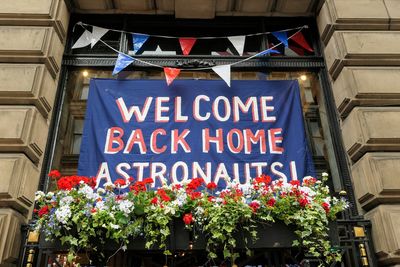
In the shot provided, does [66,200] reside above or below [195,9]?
below

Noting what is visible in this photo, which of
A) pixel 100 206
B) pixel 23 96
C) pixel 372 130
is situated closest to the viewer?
pixel 100 206

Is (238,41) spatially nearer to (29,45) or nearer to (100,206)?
(29,45)

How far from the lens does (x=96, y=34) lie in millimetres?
7625

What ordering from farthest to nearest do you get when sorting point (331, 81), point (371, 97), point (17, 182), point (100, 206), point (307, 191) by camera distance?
point (331, 81)
point (371, 97)
point (17, 182)
point (307, 191)
point (100, 206)

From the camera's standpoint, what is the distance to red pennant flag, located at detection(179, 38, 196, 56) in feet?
24.9

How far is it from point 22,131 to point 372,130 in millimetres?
5350

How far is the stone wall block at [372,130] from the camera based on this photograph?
5699 mm

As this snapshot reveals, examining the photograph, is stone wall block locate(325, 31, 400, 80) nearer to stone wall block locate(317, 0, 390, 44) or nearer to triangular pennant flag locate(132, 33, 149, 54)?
stone wall block locate(317, 0, 390, 44)

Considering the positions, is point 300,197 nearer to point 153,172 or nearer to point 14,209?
point 153,172

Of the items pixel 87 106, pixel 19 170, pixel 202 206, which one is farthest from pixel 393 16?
pixel 19 170

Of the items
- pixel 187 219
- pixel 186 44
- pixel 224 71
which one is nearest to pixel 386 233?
pixel 187 219

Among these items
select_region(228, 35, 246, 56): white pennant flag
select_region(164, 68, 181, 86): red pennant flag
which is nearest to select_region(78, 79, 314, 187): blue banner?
select_region(164, 68, 181, 86): red pennant flag

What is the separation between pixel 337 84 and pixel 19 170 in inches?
212

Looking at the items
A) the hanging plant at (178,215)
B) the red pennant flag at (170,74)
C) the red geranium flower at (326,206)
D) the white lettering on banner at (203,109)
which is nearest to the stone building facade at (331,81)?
the hanging plant at (178,215)
